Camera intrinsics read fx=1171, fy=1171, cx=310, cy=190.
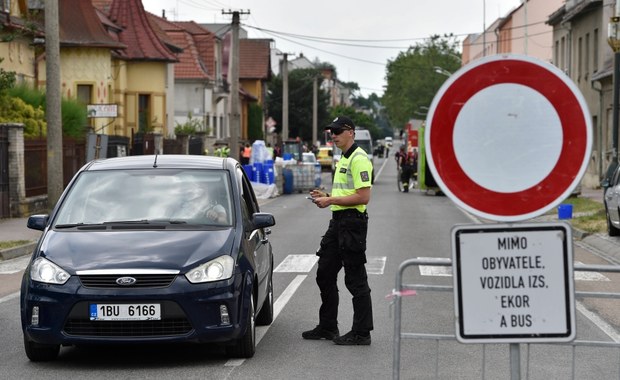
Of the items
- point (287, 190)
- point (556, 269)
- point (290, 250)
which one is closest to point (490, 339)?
point (556, 269)

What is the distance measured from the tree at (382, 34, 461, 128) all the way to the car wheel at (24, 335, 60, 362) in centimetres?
13802

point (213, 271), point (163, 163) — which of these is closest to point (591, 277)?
point (163, 163)

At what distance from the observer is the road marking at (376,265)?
16.3 metres

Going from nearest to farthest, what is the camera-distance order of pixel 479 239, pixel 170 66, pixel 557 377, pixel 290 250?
pixel 479 239 → pixel 557 377 → pixel 290 250 → pixel 170 66

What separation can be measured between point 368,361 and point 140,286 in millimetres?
1900

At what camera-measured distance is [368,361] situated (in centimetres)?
907

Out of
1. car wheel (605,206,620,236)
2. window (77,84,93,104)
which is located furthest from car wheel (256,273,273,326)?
window (77,84,93,104)

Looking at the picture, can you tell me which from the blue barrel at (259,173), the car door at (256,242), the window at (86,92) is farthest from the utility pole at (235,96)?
the car door at (256,242)

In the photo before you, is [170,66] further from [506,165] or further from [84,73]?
[506,165]

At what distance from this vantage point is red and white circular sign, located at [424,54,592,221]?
5.05 meters

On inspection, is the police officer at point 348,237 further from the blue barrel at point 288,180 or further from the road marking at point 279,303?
the blue barrel at point 288,180

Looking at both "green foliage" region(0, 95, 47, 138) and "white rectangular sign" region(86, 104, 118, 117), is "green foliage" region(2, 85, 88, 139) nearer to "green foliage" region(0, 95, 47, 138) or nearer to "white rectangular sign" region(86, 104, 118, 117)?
"green foliage" region(0, 95, 47, 138)

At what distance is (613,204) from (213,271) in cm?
1497

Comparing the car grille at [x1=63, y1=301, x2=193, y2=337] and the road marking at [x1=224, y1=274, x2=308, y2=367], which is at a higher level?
the car grille at [x1=63, y1=301, x2=193, y2=337]
